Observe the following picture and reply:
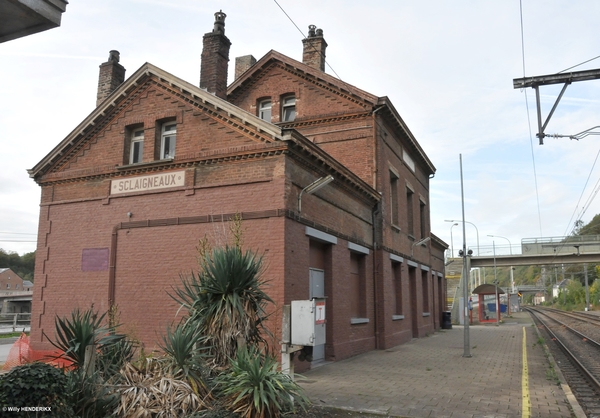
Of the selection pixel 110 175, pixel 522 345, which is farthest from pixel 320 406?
pixel 522 345

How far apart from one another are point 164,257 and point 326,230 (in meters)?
4.41

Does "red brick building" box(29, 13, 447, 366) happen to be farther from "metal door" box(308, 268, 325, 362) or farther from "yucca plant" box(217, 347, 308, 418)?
"yucca plant" box(217, 347, 308, 418)

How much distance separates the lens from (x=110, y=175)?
47.4 ft

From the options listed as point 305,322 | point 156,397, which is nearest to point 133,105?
point 305,322

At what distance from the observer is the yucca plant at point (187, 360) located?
23.2ft

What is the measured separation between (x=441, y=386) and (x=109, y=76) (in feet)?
48.7

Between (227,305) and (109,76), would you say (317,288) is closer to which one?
(227,305)

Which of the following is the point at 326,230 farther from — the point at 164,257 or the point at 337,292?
the point at 164,257

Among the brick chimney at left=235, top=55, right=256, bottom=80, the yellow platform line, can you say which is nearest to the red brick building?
the brick chimney at left=235, top=55, right=256, bottom=80

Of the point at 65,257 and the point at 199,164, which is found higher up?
the point at 199,164

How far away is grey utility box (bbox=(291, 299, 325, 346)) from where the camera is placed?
7664mm

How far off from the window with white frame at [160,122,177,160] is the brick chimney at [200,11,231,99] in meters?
2.08

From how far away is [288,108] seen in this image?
760 inches

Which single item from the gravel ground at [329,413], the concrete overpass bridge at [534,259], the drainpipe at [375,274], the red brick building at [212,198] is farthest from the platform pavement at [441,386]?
the concrete overpass bridge at [534,259]
